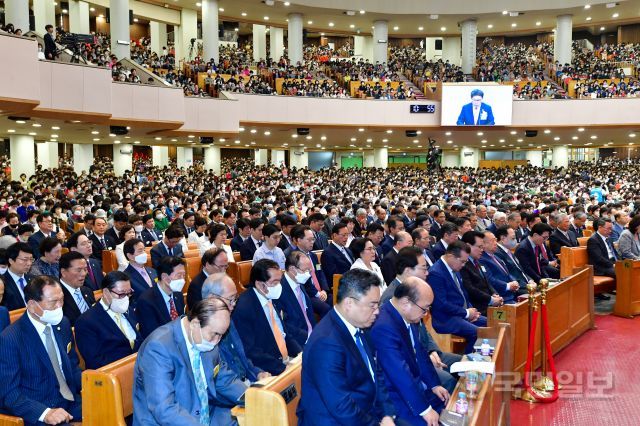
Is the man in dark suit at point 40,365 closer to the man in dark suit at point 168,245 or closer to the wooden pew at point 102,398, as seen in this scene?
the wooden pew at point 102,398

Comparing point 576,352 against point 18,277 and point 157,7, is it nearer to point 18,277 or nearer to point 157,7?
point 18,277

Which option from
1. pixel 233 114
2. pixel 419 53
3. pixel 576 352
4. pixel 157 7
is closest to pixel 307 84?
pixel 233 114

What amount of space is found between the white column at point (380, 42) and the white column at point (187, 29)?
30.4 ft

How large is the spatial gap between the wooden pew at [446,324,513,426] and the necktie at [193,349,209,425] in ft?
4.53

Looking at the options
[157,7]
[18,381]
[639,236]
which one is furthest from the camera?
[157,7]

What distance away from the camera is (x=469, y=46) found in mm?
30594

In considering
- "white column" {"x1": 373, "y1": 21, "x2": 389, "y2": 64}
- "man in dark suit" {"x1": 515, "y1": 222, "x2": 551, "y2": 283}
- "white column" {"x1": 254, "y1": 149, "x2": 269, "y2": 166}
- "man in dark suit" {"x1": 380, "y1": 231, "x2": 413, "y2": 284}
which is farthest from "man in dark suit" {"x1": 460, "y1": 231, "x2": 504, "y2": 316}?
"white column" {"x1": 254, "y1": 149, "x2": 269, "y2": 166}

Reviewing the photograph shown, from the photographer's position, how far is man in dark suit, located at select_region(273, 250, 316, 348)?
479cm

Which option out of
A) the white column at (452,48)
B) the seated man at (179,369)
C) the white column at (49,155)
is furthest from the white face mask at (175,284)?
the white column at (452,48)

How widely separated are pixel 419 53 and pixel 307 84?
12370 mm

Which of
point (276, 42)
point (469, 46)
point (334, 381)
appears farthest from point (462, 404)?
point (276, 42)

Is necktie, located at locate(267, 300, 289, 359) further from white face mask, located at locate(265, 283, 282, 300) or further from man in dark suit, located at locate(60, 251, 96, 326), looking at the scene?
man in dark suit, located at locate(60, 251, 96, 326)

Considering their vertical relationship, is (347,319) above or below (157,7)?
below

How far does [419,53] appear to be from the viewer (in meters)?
35.2
